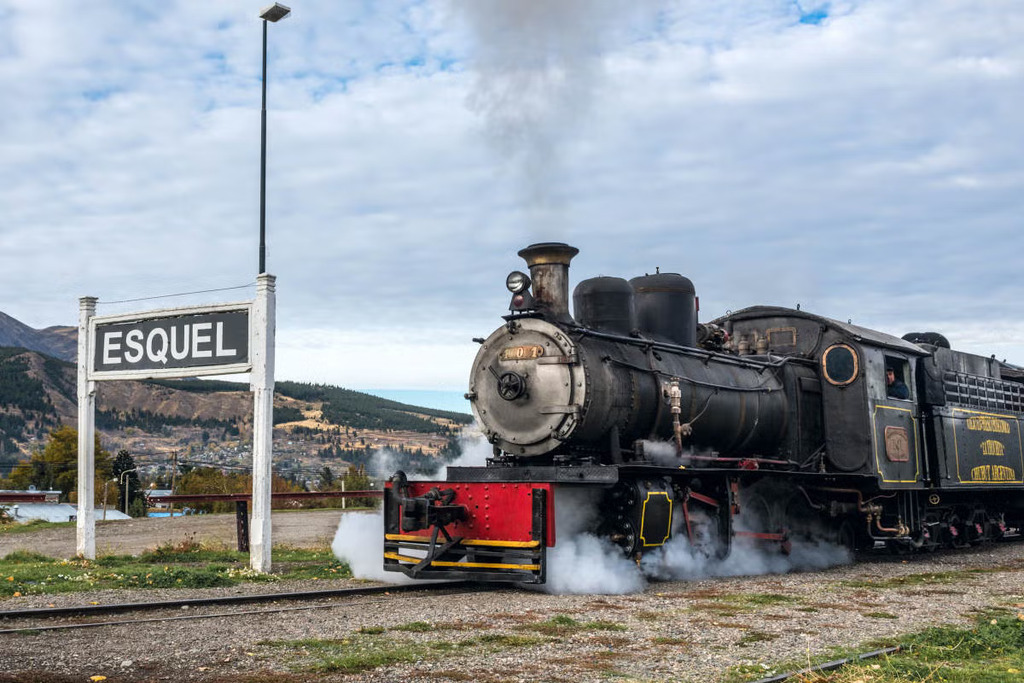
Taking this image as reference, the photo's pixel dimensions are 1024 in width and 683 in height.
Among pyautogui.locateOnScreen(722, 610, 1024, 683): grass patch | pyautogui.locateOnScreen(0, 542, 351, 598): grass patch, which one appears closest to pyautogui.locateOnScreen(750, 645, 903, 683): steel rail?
pyautogui.locateOnScreen(722, 610, 1024, 683): grass patch

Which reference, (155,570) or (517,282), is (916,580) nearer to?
(517,282)

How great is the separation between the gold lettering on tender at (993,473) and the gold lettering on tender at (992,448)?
0.22 metres

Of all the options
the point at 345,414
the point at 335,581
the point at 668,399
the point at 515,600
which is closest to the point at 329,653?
the point at 515,600

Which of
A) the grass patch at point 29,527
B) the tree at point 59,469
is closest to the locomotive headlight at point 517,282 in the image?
the grass patch at point 29,527

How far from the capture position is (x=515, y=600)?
8.93 meters

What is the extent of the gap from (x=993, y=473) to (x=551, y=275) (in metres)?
10.0

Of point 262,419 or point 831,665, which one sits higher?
point 262,419

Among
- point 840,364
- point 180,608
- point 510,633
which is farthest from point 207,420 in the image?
point 510,633

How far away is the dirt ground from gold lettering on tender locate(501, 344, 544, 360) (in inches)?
249

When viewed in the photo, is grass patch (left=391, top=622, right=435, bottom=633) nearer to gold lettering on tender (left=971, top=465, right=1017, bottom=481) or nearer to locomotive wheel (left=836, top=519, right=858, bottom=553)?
locomotive wheel (left=836, top=519, right=858, bottom=553)

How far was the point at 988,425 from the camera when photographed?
1650 cm

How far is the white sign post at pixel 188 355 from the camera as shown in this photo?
448 inches

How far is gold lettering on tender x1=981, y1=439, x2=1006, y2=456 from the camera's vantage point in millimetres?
16109

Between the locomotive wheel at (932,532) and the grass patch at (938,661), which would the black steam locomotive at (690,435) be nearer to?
the locomotive wheel at (932,532)
